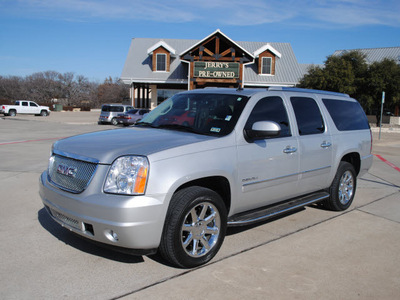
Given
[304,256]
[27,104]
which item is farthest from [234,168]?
[27,104]

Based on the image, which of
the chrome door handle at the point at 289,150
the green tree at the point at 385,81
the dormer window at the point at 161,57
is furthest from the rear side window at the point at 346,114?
the dormer window at the point at 161,57

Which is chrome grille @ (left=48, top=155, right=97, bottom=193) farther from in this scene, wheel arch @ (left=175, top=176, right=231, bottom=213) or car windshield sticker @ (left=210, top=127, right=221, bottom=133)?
car windshield sticker @ (left=210, top=127, right=221, bottom=133)

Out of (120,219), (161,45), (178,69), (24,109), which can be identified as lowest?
(120,219)

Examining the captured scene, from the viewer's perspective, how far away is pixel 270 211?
440 cm

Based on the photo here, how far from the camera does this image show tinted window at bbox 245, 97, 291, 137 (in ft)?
14.2

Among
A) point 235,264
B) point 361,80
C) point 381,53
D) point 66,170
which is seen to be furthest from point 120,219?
point 381,53

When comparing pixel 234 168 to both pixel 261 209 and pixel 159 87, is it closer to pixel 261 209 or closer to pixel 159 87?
pixel 261 209

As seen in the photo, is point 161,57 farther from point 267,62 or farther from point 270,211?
point 270,211

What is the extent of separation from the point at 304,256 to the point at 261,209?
72cm

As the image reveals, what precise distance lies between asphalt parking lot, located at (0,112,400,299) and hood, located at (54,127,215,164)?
111 centimetres

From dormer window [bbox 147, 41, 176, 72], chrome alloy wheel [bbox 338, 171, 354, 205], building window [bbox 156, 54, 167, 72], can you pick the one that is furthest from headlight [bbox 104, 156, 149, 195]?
building window [bbox 156, 54, 167, 72]

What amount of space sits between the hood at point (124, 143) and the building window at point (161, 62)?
28.4 metres

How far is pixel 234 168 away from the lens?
3.91m

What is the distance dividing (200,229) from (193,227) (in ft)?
0.35
